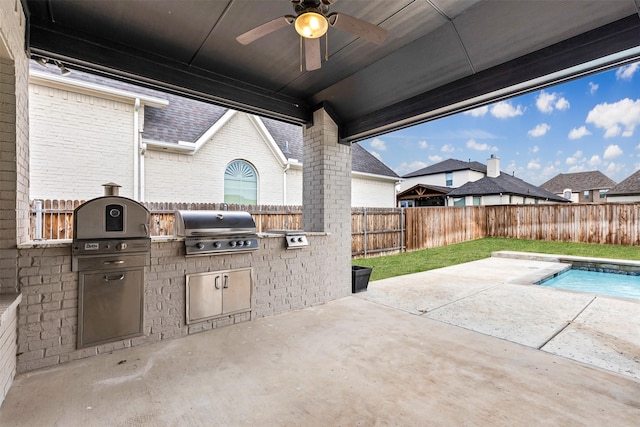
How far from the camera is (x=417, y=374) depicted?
2.43 meters

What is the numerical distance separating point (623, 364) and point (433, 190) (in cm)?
1717

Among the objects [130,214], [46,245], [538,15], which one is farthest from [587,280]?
[46,245]

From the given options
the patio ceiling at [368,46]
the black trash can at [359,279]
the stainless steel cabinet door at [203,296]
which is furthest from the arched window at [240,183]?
the stainless steel cabinet door at [203,296]

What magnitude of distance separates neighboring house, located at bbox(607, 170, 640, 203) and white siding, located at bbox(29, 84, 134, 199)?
2090cm

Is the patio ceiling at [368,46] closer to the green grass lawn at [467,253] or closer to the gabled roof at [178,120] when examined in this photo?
the gabled roof at [178,120]

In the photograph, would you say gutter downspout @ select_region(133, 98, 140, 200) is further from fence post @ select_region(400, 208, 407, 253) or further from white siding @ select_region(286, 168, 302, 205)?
fence post @ select_region(400, 208, 407, 253)

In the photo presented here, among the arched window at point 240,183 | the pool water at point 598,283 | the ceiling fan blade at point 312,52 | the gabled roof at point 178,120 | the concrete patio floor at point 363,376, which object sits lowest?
the pool water at point 598,283

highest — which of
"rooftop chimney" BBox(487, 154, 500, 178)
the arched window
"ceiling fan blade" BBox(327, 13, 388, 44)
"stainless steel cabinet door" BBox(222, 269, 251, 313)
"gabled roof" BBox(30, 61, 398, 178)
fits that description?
"rooftop chimney" BBox(487, 154, 500, 178)

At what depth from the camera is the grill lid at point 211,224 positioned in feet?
10.7

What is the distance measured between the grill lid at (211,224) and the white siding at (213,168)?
418cm

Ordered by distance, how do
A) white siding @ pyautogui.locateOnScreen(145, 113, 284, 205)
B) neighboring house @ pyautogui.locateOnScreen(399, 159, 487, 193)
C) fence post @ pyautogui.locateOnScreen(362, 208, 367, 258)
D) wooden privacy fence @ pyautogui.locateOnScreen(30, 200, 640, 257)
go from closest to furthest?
white siding @ pyautogui.locateOnScreen(145, 113, 284, 205) → wooden privacy fence @ pyautogui.locateOnScreen(30, 200, 640, 257) → fence post @ pyautogui.locateOnScreen(362, 208, 367, 258) → neighboring house @ pyautogui.locateOnScreen(399, 159, 487, 193)

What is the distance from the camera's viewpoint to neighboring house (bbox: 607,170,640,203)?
14.8 metres

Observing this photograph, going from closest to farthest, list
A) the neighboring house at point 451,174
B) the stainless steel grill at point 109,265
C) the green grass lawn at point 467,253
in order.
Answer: the stainless steel grill at point 109,265, the green grass lawn at point 467,253, the neighboring house at point 451,174

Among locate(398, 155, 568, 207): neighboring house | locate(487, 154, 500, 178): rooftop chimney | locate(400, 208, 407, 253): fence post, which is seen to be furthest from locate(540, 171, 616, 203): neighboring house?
locate(400, 208, 407, 253): fence post
